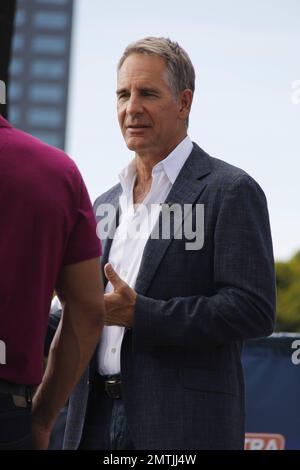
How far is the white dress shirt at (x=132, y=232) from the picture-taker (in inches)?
125

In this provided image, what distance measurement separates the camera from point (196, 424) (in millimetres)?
3045

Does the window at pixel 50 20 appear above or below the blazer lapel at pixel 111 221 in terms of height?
below

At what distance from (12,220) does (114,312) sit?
0.90 m

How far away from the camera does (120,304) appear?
9.92 ft

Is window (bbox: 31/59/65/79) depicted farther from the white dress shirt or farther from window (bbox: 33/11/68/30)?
the white dress shirt

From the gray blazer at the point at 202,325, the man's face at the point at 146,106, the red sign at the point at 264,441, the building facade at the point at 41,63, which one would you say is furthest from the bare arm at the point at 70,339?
the building facade at the point at 41,63

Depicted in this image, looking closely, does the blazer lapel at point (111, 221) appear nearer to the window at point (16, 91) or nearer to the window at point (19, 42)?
the window at point (16, 91)

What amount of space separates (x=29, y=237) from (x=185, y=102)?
1434mm

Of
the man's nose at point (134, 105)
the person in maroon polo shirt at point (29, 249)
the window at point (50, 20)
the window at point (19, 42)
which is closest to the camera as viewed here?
the person in maroon polo shirt at point (29, 249)

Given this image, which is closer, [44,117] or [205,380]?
[205,380]

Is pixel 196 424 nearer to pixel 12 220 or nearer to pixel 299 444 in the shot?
pixel 12 220

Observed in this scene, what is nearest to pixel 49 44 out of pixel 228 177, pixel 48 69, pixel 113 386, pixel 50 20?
pixel 50 20

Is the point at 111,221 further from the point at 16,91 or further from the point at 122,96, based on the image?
the point at 16,91
